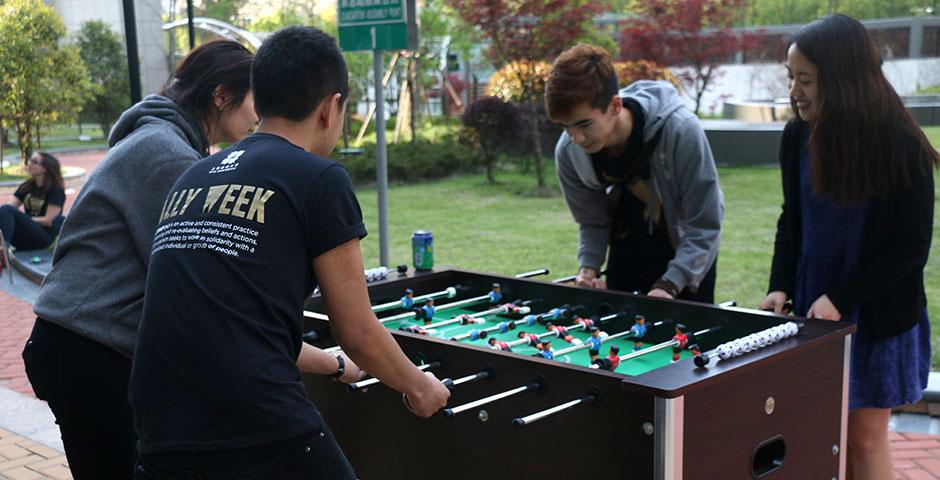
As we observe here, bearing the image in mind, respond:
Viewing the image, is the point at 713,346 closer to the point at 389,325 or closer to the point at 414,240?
the point at 389,325

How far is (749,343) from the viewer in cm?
265

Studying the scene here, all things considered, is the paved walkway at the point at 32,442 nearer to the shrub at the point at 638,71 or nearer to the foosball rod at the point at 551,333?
the foosball rod at the point at 551,333

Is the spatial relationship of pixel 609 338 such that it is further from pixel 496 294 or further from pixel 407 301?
pixel 407 301

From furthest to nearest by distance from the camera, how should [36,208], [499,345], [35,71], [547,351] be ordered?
1. [36,208]
2. [35,71]
3. [499,345]
4. [547,351]

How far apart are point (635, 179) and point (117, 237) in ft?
6.59

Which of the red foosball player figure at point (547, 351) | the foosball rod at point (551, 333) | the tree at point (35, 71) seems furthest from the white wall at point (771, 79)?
the red foosball player figure at point (547, 351)

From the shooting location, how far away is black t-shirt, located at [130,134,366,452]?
1941mm

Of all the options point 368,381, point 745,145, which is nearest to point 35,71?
point 368,381

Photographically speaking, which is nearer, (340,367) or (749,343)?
(340,367)

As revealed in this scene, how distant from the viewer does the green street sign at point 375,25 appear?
5.58m

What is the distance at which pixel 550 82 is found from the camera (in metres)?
3.45

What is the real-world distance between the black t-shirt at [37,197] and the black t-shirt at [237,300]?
798cm

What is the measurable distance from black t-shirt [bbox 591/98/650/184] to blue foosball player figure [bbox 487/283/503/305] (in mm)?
575

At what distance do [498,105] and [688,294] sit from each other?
1128cm
